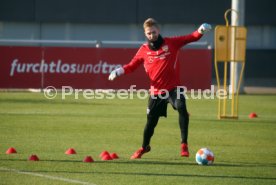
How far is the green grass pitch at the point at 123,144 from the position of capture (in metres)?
10.9

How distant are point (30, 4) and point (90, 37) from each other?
371cm

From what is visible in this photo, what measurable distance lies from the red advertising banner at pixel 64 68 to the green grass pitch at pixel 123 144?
4.67 metres

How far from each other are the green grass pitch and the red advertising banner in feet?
15.3

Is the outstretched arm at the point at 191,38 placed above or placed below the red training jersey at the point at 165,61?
above

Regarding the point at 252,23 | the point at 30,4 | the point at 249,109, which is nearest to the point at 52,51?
the point at 249,109

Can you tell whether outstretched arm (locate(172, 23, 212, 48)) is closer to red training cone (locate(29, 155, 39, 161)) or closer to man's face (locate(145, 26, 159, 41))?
man's face (locate(145, 26, 159, 41))

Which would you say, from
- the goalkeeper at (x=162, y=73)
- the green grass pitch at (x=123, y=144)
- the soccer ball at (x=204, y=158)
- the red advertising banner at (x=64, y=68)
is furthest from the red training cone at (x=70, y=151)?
the red advertising banner at (x=64, y=68)

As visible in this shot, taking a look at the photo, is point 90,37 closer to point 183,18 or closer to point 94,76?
point 183,18

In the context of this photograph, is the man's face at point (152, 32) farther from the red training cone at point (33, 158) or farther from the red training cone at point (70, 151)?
the red training cone at point (33, 158)

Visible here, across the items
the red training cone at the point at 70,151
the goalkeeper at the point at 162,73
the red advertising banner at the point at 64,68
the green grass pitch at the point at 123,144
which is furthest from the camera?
the red advertising banner at the point at 64,68

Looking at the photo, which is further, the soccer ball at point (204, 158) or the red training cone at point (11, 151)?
the red training cone at point (11, 151)

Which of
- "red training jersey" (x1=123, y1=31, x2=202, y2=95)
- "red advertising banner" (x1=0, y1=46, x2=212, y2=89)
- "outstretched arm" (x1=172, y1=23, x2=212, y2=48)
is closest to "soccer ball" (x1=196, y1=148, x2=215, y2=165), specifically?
"red training jersey" (x1=123, y1=31, x2=202, y2=95)

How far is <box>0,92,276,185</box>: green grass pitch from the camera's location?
35.8ft

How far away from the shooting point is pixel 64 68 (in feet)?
99.1
